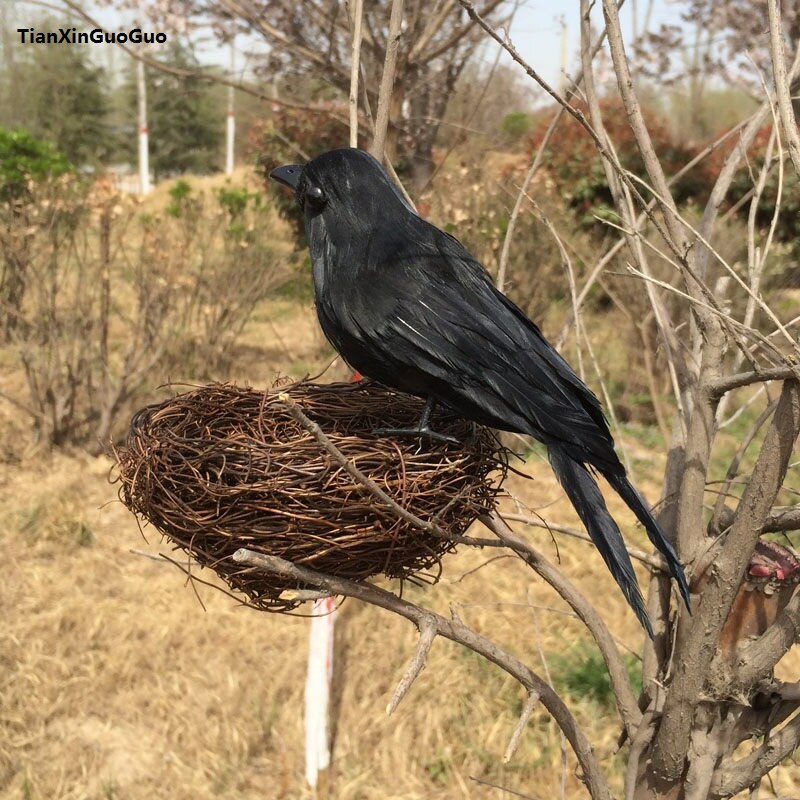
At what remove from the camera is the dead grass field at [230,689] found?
10.5ft

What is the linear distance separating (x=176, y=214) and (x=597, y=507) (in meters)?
6.72

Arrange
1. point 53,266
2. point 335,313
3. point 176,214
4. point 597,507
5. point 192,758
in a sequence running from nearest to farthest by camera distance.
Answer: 1. point 597,507
2. point 335,313
3. point 192,758
4. point 53,266
5. point 176,214

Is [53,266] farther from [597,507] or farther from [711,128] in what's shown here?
[711,128]

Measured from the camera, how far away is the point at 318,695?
304 centimetres

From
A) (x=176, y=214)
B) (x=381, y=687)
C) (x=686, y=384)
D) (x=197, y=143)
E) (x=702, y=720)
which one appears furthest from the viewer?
(x=197, y=143)

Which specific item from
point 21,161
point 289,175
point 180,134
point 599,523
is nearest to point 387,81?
point 289,175

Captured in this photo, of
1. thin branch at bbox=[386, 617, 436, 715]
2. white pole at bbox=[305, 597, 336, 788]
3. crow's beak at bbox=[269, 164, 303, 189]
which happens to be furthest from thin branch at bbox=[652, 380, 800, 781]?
white pole at bbox=[305, 597, 336, 788]

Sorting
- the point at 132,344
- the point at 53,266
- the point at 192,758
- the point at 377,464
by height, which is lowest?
the point at 192,758

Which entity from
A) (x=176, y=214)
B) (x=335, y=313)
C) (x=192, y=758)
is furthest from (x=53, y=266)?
(x=335, y=313)

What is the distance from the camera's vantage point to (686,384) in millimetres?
1628

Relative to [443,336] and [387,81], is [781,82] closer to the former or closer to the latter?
[443,336]

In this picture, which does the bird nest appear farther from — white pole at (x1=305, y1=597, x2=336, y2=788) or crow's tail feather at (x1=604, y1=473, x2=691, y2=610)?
white pole at (x1=305, y1=597, x2=336, y2=788)

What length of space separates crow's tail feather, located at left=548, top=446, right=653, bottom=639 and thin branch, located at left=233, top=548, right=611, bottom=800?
319 mm

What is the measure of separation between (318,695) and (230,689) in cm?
68
